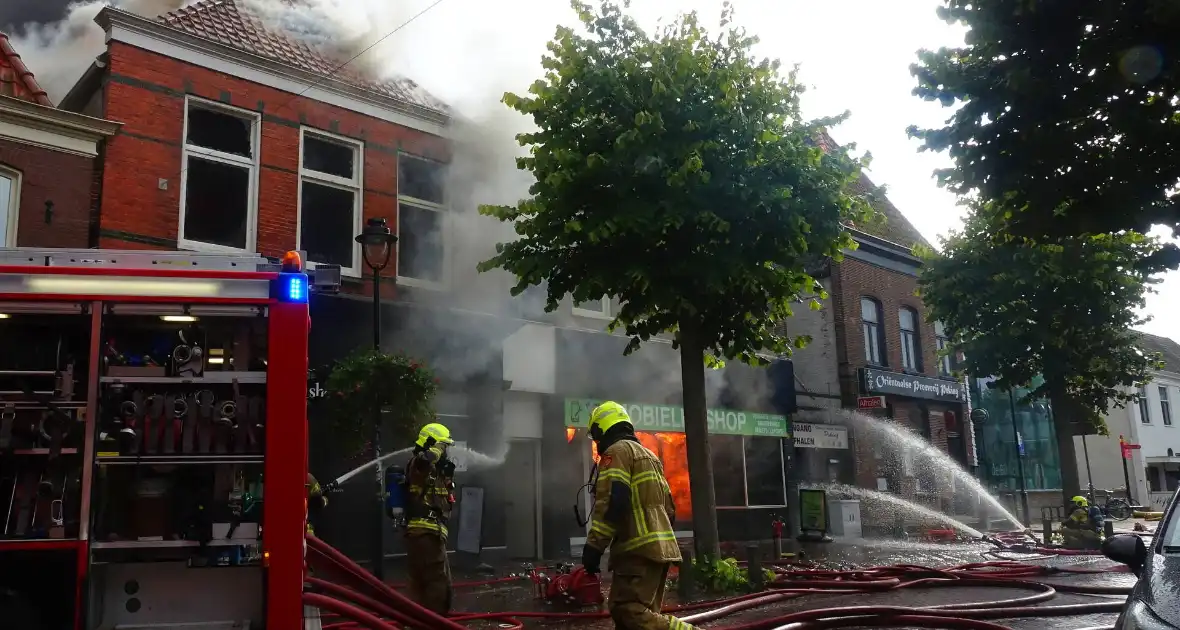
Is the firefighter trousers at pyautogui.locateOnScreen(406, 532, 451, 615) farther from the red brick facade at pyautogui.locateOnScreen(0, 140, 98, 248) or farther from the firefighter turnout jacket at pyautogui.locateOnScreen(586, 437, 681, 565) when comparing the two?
the red brick facade at pyautogui.locateOnScreen(0, 140, 98, 248)

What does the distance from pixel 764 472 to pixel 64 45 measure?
1382 cm

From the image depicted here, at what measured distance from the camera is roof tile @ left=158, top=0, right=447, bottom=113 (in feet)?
37.2

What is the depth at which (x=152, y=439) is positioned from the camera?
13.6 feet

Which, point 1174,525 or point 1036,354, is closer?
point 1174,525

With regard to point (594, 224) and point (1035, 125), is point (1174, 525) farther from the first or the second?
point (594, 224)

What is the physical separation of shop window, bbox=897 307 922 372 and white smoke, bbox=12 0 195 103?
17297 mm

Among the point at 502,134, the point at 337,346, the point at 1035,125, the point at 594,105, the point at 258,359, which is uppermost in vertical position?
the point at 502,134

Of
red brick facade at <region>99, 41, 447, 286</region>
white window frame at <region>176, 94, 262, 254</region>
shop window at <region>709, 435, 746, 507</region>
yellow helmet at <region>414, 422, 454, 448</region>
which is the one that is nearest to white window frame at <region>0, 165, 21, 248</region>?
red brick facade at <region>99, 41, 447, 286</region>

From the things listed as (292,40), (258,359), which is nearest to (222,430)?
(258,359)

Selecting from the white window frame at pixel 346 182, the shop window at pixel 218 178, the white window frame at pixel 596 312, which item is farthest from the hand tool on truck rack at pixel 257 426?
the white window frame at pixel 596 312

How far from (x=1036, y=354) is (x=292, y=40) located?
44.0 ft

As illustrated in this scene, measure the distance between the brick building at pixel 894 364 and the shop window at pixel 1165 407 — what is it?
19.4 meters

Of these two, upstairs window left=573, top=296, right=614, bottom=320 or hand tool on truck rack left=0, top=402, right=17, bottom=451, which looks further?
upstairs window left=573, top=296, right=614, bottom=320

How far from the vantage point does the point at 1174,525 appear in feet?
13.4
